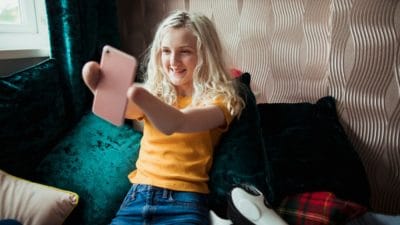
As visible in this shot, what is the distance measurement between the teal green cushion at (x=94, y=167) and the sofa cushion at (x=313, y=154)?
0.53 metres

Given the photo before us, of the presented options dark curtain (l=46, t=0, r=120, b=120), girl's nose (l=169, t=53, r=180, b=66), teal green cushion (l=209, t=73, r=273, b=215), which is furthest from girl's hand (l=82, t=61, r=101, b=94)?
dark curtain (l=46, t=0, r=120, b=120)

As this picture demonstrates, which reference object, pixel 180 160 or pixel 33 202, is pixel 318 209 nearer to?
pixel 180 160

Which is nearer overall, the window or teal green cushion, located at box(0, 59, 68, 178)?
teal green cushion, located at box(0, 59, 68, 178)

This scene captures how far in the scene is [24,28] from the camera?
1.58 m

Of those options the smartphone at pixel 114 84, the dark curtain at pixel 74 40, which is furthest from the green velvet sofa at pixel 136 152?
the smartphone at pixel 114 84

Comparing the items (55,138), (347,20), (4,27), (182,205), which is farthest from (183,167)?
(4,27)

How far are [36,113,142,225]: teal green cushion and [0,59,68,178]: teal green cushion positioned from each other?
7 centimetres

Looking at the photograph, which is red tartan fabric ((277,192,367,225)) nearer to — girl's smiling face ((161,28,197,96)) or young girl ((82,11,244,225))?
young girl ((82,11,244,225))

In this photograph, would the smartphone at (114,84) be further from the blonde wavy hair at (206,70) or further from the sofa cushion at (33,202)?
the sofa cushion at (33,202)

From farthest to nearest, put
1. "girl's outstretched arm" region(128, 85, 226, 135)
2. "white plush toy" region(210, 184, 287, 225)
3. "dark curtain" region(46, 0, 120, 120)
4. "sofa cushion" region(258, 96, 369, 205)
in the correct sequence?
"dark curtain" region(46, 0, 120, 120), "sofa cushion" region(258, 96, 369, 205), "white plush toy" region(210, 184, 287, 225), "girl's outstretched arm" region(128, 85, 226, 135)

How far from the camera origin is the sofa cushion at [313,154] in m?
1.11

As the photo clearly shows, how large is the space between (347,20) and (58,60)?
1222mm

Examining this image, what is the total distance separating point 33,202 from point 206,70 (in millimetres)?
696

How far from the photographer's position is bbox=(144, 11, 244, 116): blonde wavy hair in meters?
0.99
